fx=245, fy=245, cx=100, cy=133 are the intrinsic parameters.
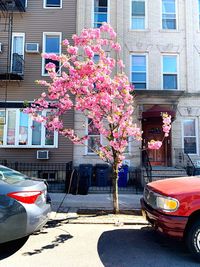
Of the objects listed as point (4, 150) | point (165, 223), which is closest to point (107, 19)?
point (4, 150)

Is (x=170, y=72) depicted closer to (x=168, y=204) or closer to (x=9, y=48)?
(x=9, y=48)

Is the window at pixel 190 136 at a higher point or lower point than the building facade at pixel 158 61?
lower

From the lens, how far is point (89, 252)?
172 inches

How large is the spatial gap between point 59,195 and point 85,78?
4.73 m

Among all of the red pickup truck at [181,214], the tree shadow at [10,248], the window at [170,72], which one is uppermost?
the window at [170,72]

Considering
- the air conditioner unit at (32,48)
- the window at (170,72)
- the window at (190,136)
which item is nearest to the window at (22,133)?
the air conditioner unit at (32,48)

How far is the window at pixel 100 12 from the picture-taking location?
42.1ft

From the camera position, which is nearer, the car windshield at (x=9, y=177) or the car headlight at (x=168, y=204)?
the car headlight at (x=168, y=204)

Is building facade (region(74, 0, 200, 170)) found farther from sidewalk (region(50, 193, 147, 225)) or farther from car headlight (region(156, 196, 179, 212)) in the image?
car headlight (region(156, 196, 179, 212))

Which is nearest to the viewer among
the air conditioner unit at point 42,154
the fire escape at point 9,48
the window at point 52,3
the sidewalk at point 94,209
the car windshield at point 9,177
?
the car windshield at point 9,177

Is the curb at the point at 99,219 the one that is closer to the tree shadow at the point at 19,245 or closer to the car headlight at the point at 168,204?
the tree shadow at the point at 19,245

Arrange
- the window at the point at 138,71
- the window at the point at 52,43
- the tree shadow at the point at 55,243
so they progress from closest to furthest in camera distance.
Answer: the tree shadow at the point at 55,243, the window at the point at 138,71, the window at the point at 52,43

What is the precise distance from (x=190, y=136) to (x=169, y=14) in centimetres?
656

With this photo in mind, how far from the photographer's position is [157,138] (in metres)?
12.4
